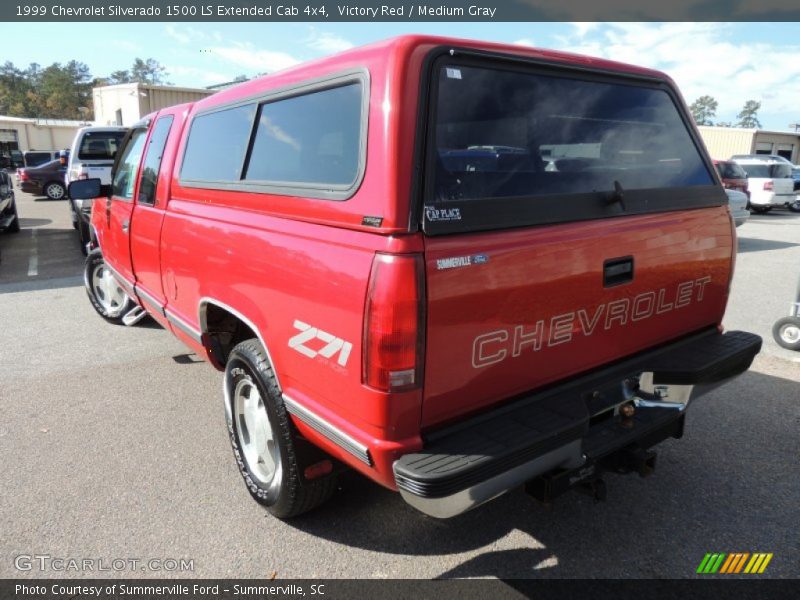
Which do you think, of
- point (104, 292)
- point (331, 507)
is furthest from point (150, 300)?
point (104, 292)

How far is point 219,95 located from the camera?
11.2 ft

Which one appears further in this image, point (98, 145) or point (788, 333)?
point (98, 145)

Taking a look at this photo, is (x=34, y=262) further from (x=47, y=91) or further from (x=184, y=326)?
(x=47, y=91)

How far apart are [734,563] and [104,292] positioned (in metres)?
6.15

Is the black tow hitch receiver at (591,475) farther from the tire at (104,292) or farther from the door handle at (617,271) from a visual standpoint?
the tire at (104,292)

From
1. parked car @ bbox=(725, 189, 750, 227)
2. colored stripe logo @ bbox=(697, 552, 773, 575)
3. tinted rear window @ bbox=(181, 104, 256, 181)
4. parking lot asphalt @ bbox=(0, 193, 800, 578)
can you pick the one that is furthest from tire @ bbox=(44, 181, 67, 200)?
colored stripe logo @ bbox=(697, 552, 773, 575)

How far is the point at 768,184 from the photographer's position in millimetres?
18359

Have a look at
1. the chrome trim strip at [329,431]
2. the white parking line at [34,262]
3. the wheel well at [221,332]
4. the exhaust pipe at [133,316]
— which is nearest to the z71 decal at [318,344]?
the chrome trim strip at [329,431]

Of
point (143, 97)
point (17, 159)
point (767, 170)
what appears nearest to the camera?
point (143, 97)

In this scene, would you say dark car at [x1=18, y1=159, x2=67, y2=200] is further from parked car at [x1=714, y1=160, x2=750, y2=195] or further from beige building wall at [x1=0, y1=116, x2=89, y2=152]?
beige building wall at [x1=0, y1=116, x2=89, y2=152]

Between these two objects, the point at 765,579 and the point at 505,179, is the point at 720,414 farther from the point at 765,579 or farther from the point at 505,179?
the point at 505,179

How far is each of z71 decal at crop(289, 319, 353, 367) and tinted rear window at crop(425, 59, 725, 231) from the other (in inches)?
22.3

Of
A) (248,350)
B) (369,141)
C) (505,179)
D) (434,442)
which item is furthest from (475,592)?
(369,141)

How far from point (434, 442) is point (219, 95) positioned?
99.0 inches
